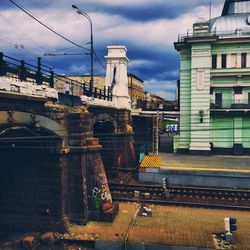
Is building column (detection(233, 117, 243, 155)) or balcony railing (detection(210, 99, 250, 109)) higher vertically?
balcony railing (detection(210, 99, 250, 109))

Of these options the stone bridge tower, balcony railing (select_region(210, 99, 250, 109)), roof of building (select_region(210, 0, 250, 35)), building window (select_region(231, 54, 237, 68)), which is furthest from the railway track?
roof of building (select_region(210, 0, 250, 35))

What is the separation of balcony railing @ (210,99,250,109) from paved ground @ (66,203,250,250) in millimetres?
18138

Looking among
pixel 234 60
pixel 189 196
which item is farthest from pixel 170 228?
pixel 234 60

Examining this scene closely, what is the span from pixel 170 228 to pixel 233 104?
22508 millimetres

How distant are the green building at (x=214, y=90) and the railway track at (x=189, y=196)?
1336cm

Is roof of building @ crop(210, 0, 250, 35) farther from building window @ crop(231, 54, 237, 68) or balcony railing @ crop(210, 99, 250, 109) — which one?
balcony railing @ crop(210, 99, 250, 109)

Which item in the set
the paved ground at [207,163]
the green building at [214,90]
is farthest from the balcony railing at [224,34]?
the paved ground at [207,163]

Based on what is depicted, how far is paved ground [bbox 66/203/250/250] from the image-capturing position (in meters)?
13.6

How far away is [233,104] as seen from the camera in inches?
1313

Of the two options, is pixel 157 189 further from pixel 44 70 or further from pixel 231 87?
pixel 231 87

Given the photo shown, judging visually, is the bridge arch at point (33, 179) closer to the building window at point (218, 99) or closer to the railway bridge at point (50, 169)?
the railway bridge at point (50, 169)

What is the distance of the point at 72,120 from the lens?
1576cm

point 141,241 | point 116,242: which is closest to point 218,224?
point 141,241

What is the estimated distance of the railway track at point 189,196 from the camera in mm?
18812
